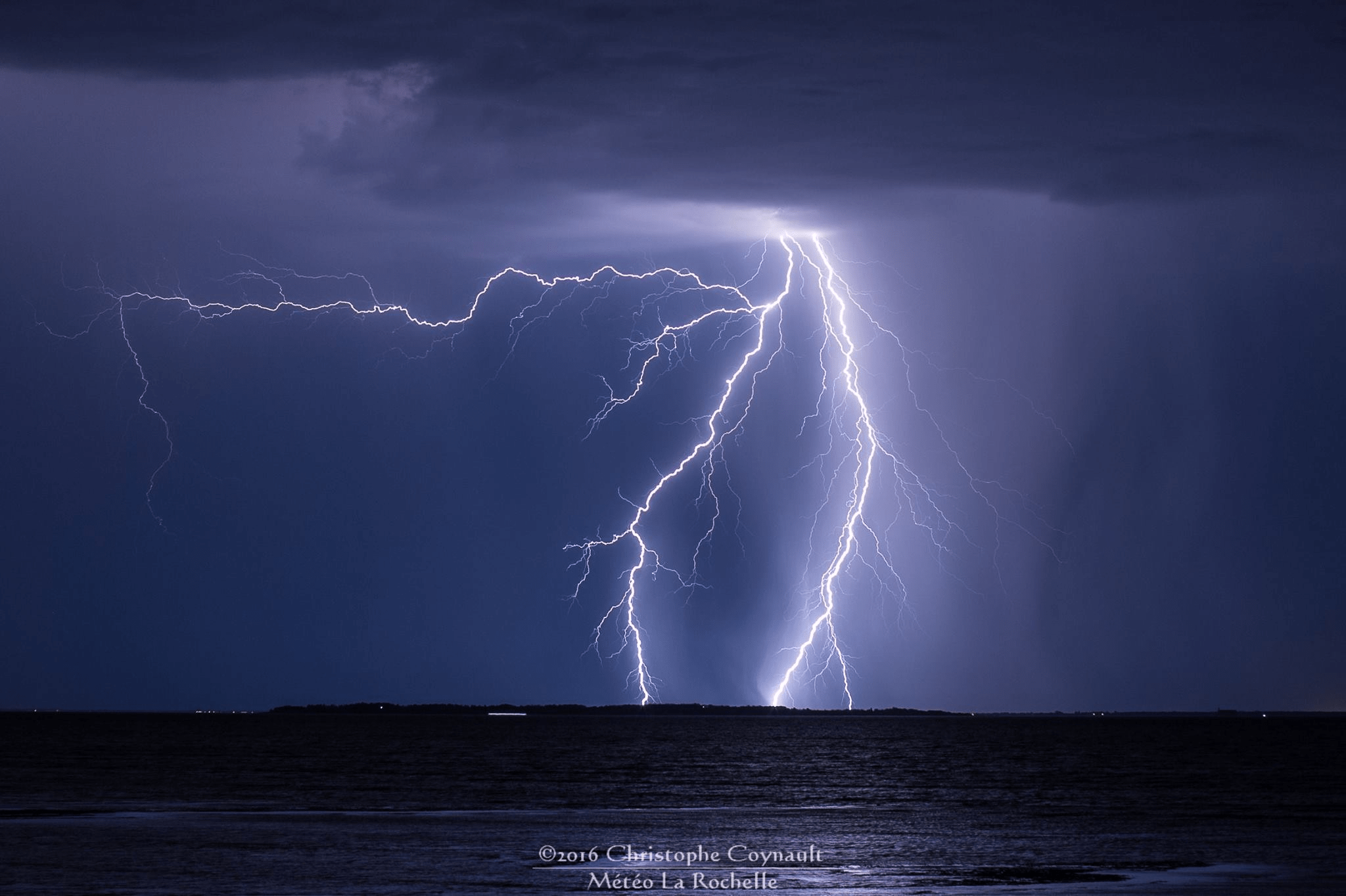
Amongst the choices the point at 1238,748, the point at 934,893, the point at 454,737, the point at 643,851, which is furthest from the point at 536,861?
the point at 454,737

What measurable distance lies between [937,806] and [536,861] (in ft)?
53.0

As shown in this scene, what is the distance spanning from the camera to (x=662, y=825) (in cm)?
3177

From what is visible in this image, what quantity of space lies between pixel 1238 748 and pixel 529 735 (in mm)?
54427

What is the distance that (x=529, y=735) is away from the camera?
12094cm

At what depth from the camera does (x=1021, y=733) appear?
5153 inches

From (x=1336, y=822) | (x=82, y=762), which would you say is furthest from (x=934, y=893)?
(x=82, y=762)

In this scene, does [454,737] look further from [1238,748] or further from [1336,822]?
[1336,822]

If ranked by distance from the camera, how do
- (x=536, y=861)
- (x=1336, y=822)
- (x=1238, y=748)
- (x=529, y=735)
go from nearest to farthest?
(x=536, y=861) → (x=1336, y=822) → (x=1238, y=748) → (x=529, y=735)

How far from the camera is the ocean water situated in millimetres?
22719

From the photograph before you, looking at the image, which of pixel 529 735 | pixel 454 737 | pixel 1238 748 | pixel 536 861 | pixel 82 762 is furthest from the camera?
A: pixel 529 735

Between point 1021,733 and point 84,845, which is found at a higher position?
point 1021,733

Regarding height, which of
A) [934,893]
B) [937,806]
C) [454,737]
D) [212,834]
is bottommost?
[934,893]

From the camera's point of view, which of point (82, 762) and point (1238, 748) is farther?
point (1238, 748)

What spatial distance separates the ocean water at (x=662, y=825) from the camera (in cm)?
2272
